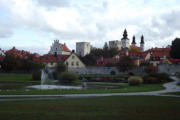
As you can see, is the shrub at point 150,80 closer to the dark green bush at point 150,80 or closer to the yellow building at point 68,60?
the dark green bush at point 150,80

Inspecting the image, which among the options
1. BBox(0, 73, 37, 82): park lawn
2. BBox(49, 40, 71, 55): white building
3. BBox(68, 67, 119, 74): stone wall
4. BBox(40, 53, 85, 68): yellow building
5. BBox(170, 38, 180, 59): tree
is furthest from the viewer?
BBox(49, 40, 71, 55): white building

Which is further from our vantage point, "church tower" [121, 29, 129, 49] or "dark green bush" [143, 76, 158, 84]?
"church tower" [121, 29, 129, 49]

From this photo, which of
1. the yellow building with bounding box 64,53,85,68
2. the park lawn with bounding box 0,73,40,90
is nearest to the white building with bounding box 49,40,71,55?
the yellow building with bounding box 64,53,85,68

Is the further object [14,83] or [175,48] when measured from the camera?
[175,48]

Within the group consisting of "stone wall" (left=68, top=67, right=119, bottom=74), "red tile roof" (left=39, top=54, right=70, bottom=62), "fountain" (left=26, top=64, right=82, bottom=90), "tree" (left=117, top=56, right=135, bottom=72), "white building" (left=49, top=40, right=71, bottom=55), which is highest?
"white building" (left=49, top=40, right=71, bottom=55)

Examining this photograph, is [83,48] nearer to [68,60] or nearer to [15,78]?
[68,60]

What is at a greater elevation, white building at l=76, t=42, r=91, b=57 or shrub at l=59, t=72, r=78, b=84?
white building at l=76, t=42, r=91, b=57

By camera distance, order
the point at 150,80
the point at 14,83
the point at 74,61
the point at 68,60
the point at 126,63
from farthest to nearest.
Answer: the point at 68,60 → the point at 74,61 → the point at 126,63 → the point at 150,80 → the point at 14,83

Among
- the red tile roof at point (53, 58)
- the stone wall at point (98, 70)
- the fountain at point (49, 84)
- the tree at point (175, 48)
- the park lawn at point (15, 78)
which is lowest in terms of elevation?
the fountain at point (49, 84)

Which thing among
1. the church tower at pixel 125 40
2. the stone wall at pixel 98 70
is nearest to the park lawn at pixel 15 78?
the stone wall at pixel 98 70

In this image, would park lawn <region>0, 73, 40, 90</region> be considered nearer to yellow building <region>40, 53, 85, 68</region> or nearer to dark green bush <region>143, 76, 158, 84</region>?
dark green bush <region>143, 76, 158, 84</region>

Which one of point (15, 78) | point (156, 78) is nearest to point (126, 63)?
point (156, 78)

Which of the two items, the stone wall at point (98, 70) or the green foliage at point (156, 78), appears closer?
the green foliage at point (156, 78)

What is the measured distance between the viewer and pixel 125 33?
169625 mm
